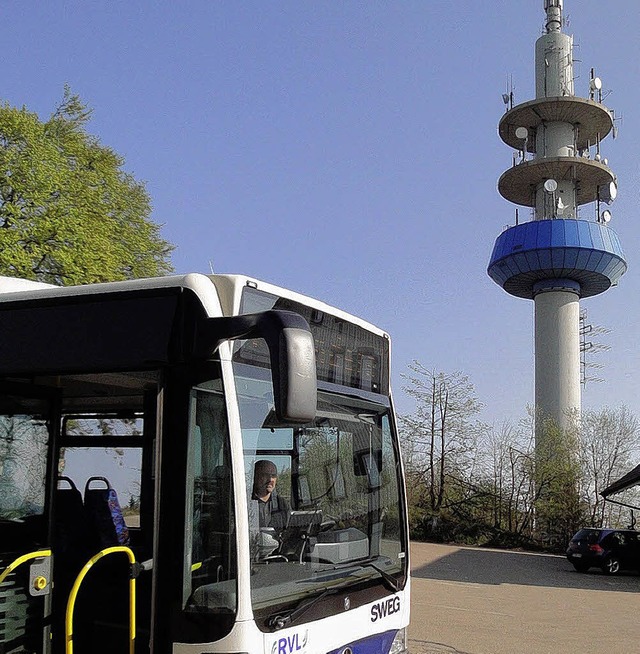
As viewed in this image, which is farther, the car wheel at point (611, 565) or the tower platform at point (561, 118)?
→ the tower platform at point (561, 118)

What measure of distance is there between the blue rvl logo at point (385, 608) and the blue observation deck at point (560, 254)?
39.2 metres

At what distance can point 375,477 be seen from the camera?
6031 mm

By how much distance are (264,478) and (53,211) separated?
1815cm

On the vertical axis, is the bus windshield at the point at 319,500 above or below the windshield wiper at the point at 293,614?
above

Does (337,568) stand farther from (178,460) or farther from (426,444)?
(426,444)

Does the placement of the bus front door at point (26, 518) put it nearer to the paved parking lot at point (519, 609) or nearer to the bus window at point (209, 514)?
the bus window at point (209, 514)

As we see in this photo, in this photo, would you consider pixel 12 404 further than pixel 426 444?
No

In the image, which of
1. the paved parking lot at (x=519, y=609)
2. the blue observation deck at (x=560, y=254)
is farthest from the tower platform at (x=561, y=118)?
the paved parking lot at (x=519, y=609)

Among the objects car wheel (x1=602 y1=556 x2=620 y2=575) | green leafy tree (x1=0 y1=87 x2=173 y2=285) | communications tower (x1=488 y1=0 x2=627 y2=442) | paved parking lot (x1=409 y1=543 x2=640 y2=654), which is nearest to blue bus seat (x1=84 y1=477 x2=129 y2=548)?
paved parking lot (x1=409 y1=543 x2=640 y2=654)

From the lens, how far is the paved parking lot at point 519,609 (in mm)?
13648

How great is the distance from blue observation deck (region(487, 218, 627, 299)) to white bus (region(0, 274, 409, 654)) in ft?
129

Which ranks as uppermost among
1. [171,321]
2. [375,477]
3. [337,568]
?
[171,321]

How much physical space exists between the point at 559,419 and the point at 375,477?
38.9 meters

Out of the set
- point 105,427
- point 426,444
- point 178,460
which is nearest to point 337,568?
point 178,460
